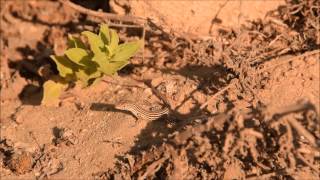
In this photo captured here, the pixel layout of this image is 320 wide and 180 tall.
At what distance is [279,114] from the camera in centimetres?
274

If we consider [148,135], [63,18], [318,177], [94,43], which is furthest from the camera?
[63,18]

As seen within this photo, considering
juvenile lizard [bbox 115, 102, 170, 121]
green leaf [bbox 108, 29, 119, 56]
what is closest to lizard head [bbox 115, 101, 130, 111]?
juvenile lizard [bbox 115, 102, 170, 121]

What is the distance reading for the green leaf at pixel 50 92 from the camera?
396cm

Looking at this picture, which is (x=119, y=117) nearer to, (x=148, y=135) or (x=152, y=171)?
(x=148, y=135)

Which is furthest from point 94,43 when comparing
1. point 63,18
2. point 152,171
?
point 63,18

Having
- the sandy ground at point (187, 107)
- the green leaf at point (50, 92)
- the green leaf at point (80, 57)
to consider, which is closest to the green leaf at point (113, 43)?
the green leaf at point (80, 57)

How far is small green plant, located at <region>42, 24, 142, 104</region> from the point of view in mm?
3633

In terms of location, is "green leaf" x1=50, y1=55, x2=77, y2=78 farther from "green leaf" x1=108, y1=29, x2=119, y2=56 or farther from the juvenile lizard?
the juvenile lizard

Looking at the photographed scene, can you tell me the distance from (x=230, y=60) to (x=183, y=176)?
0.93m

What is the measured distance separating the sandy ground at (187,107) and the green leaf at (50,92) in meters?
0.07

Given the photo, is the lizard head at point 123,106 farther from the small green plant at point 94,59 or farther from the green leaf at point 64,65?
the green leaf at point 64,65

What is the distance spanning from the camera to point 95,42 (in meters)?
3.67

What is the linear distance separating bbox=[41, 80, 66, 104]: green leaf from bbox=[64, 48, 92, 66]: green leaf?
367mm

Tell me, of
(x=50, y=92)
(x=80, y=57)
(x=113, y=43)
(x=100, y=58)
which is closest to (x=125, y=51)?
(x=113, y=43)
